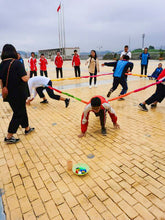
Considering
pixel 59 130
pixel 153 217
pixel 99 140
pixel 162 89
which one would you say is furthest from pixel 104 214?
pixel 162 89

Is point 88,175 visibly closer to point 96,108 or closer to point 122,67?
point 96,108

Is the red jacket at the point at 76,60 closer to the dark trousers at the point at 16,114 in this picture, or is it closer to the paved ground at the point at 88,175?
the paved ground at the point at 88,175

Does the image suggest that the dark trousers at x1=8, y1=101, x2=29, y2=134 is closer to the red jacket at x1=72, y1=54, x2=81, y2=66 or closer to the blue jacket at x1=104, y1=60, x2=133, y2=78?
the blue jacket at x1=104, y1=60, x2=133, y2=78

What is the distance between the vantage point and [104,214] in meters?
1.93

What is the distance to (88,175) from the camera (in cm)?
256

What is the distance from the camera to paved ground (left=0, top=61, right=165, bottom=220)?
6.58 ft

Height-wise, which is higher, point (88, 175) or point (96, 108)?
point (96, 108)

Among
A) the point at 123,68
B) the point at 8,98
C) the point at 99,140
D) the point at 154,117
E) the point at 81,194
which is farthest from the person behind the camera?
the point at 123,68

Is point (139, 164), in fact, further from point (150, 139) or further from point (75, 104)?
point (75, 104)

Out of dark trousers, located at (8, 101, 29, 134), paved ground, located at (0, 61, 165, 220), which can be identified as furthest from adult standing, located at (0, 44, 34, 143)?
paved ground, located at (0, 61, 165, 220)

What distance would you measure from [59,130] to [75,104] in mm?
2253

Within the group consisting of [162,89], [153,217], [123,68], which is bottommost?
[153,217]

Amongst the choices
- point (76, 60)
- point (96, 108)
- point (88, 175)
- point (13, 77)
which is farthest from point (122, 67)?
point (76, 60)

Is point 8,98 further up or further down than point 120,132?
further up
